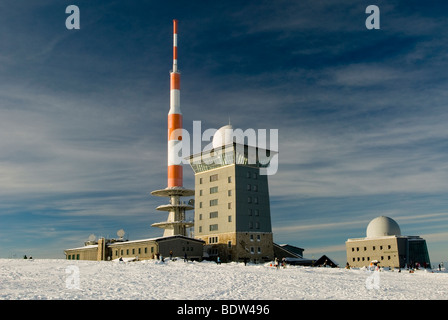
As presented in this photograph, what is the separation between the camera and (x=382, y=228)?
9006 cm

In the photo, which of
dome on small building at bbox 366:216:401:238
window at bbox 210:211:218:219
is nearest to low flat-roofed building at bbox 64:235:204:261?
window at bbox 210:211:218:219

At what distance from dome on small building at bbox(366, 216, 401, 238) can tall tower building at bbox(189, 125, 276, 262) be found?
2872cm

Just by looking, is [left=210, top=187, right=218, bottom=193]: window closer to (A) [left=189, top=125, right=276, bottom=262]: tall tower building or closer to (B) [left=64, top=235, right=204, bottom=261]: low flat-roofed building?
(A) [left=189, top=125, right=276, bottom=262]: tall tower building

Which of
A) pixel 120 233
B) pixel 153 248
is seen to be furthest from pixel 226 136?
pixel 120 233

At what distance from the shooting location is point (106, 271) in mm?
39094

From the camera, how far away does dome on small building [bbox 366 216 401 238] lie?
89.2 meters

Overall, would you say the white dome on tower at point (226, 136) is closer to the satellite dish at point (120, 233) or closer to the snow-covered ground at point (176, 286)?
the satellite dish at point (120, 233)

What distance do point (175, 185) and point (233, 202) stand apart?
17780mm

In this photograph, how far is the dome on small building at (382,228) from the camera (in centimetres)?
8919

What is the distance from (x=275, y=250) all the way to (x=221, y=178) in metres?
16.6

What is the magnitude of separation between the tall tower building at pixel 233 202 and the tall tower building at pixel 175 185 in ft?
23.6

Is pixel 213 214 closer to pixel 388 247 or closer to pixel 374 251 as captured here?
pixel 374 251

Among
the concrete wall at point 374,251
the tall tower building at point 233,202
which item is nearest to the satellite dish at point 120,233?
the tall tower building at point 233,202
